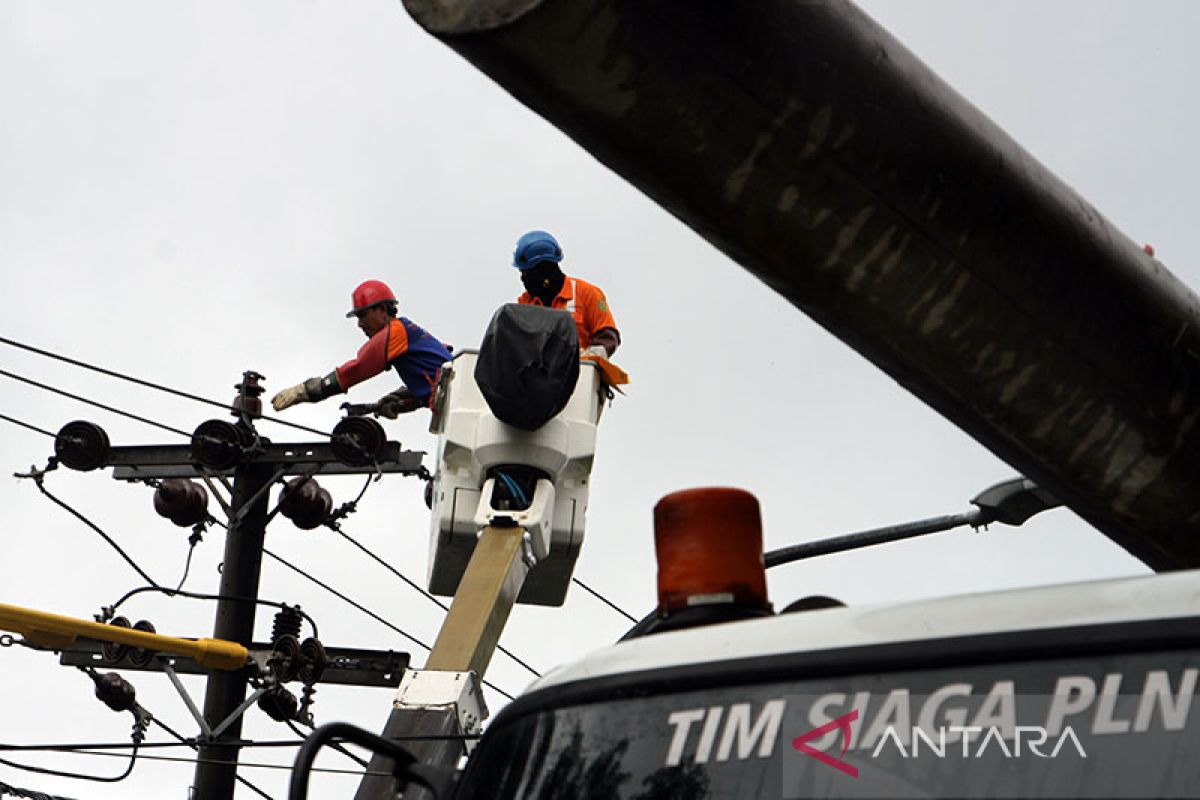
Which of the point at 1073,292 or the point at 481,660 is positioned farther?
the point at 481,660

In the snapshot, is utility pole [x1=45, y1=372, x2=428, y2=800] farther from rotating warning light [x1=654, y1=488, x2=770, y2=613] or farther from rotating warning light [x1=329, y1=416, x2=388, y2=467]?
rotating warning light [x1=654, y1=488, x2=770, y2=613]

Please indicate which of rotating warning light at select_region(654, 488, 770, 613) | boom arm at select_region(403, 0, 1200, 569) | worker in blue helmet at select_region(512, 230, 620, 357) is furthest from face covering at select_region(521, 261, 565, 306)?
boom arm at select_region(403, 0, 1200, 569)

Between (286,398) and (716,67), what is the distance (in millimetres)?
10758

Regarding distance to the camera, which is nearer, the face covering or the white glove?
the face covering

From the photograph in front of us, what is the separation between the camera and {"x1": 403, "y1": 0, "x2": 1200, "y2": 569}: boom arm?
2371mm

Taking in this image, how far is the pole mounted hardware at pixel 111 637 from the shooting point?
11.3 meters

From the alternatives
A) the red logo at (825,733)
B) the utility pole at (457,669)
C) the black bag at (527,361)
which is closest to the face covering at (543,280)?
the black bag at (527,361)

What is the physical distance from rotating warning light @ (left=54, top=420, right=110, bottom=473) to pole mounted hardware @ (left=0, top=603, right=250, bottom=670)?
6.21 ft

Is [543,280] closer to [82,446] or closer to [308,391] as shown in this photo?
[308,391]

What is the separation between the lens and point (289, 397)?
507 inches

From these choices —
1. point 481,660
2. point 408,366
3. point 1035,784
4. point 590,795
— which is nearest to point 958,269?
point 1035,784

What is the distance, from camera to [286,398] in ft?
42.2

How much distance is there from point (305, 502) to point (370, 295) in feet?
5.53

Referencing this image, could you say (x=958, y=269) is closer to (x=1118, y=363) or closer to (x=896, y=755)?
(x=1118, y=363)
